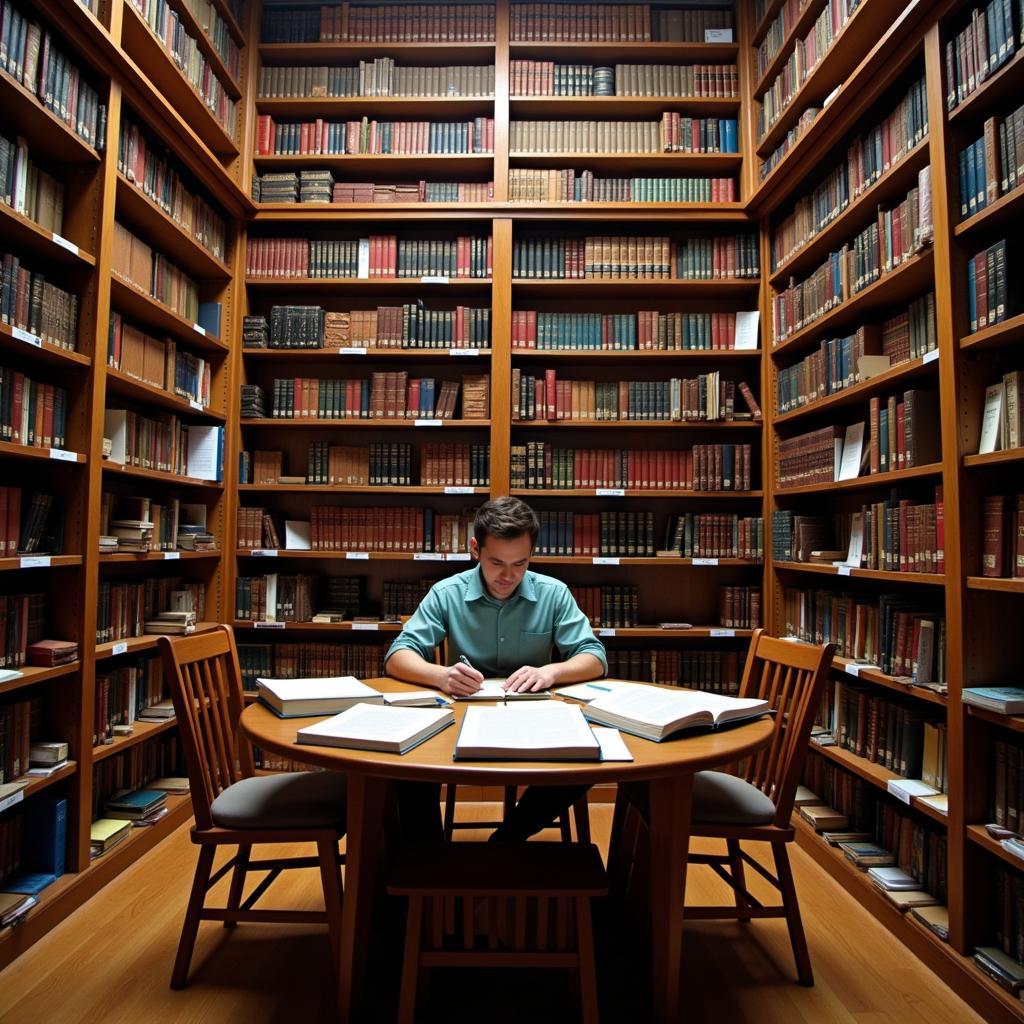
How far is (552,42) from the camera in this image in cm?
335

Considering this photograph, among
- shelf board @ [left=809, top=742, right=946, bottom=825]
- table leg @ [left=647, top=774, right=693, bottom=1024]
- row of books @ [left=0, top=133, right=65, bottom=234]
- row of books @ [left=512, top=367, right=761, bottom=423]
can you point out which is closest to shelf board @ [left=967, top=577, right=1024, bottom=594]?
shelf board @ [left=809, top=742, right=946, bottom=825]

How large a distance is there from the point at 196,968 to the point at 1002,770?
217 centimetres

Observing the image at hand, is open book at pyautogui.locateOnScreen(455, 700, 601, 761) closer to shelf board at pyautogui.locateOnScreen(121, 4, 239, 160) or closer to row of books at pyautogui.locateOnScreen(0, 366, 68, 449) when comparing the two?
row of books at pyautogui.locateOnScreen(0, 366, 68, 449)

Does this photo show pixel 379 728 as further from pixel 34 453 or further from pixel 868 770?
pixel 868 770

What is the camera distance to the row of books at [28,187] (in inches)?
79.0

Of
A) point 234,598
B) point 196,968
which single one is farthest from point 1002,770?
point 234,598

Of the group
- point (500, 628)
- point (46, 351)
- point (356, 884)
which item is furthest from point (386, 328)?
point (356, 884)

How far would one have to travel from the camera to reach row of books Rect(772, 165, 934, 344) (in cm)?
212

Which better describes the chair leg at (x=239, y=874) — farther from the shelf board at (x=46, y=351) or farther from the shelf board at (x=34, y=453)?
the shelf board at (x=46, y=351)

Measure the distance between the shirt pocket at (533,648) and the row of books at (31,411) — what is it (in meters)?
1.62

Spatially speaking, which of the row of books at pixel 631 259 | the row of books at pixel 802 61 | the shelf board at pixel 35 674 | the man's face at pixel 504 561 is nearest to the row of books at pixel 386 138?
the row of books at pixel 631 259

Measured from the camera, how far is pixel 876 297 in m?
2.46

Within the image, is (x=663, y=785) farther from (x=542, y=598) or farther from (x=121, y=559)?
(x=121, y=559)

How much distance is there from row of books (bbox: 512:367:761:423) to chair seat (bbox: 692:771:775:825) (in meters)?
1.87
